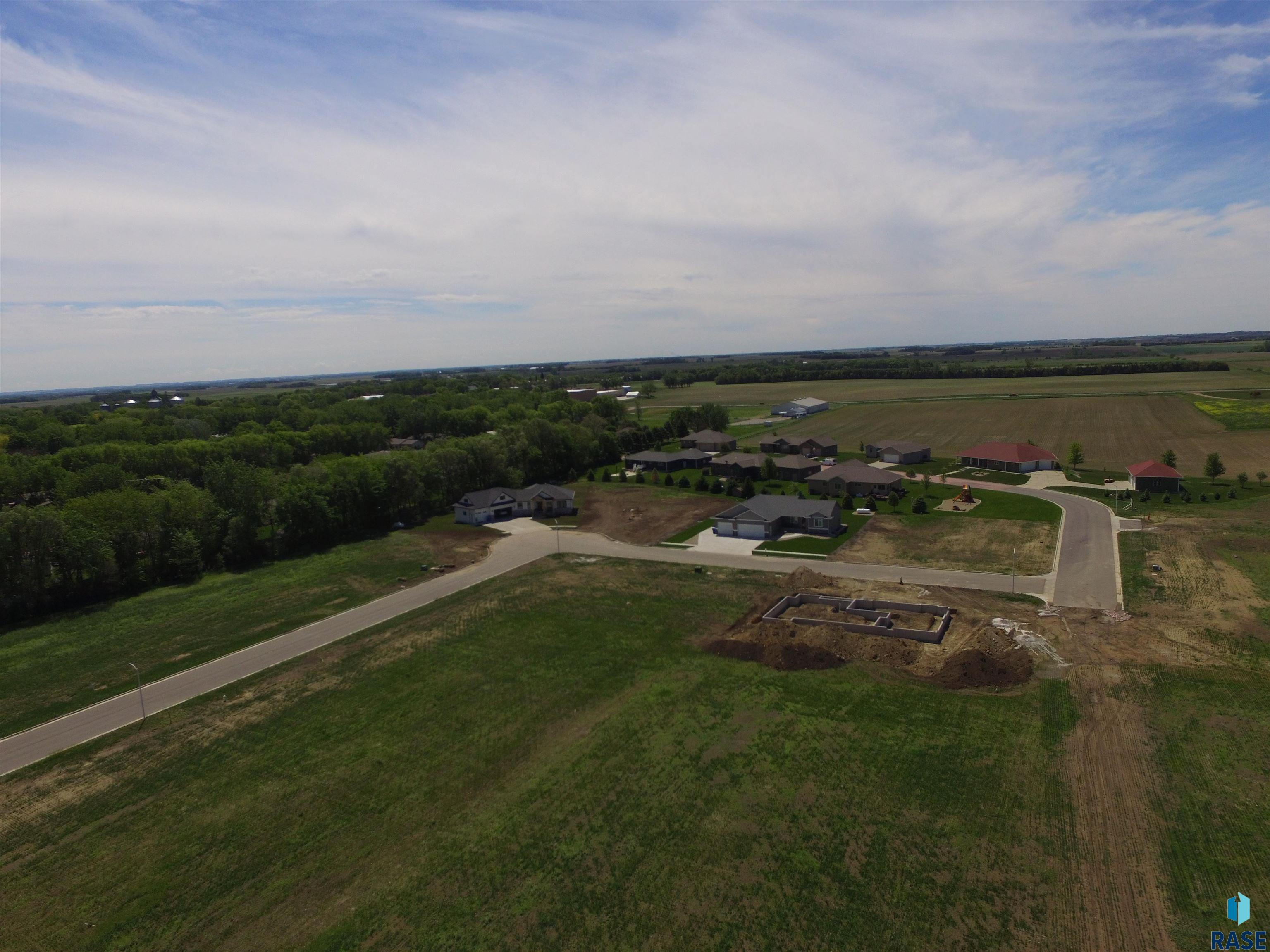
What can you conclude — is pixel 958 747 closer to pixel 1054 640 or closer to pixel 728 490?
pixel 1054 640

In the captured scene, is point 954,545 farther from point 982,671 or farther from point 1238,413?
point 1238,413

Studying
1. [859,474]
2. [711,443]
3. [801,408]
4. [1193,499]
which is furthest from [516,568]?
[801,408]

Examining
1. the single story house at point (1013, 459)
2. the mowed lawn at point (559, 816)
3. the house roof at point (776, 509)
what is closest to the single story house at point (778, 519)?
the house roof at point (776, 509)

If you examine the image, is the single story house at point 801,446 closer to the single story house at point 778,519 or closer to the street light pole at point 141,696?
the single story house at point 778,519

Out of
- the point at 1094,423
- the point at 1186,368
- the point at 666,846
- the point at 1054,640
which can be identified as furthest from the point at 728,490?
the point at 1186,368

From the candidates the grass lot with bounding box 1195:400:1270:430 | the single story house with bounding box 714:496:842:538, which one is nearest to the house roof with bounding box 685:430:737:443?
the single story house with bounding box 714:496:842:538
